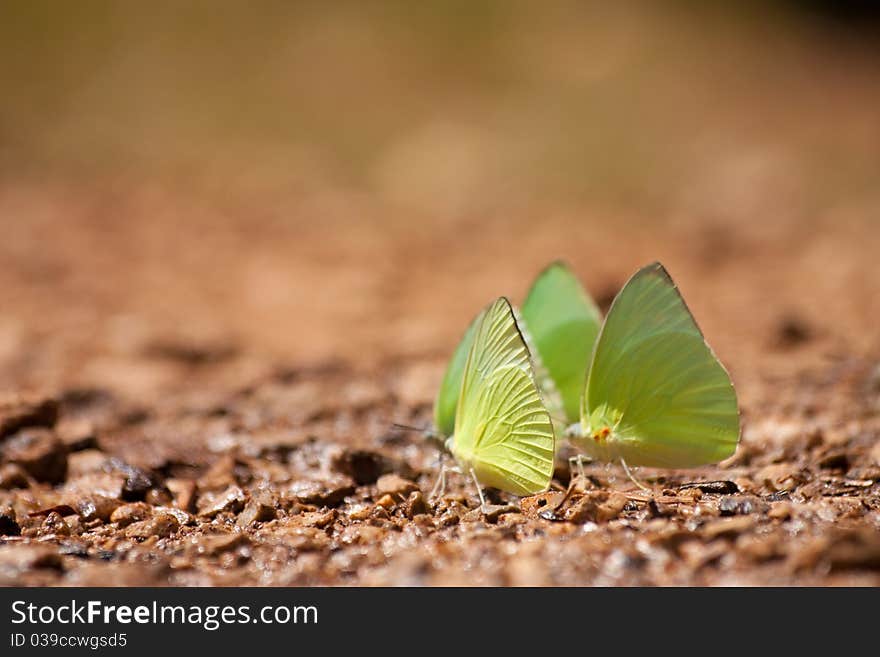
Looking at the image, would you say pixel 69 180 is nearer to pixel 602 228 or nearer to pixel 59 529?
pixel 602 228

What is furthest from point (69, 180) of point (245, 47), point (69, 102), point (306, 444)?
point (306, 444)

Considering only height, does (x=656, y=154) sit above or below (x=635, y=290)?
above

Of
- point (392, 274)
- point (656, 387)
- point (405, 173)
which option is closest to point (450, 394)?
point (656, 387)

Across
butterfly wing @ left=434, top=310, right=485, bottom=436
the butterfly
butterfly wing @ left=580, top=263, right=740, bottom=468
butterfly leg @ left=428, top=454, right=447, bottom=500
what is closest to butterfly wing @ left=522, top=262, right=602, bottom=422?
the butterfly

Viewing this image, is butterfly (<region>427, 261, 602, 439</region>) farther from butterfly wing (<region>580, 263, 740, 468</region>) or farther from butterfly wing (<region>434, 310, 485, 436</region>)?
butterfly wing (<region>580, 263, 740, 468</region>)

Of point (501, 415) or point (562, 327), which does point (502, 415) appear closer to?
point (501, 415)

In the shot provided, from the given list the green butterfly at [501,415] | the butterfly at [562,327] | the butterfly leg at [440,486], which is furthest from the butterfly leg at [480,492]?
the butterfly at [562,327]
